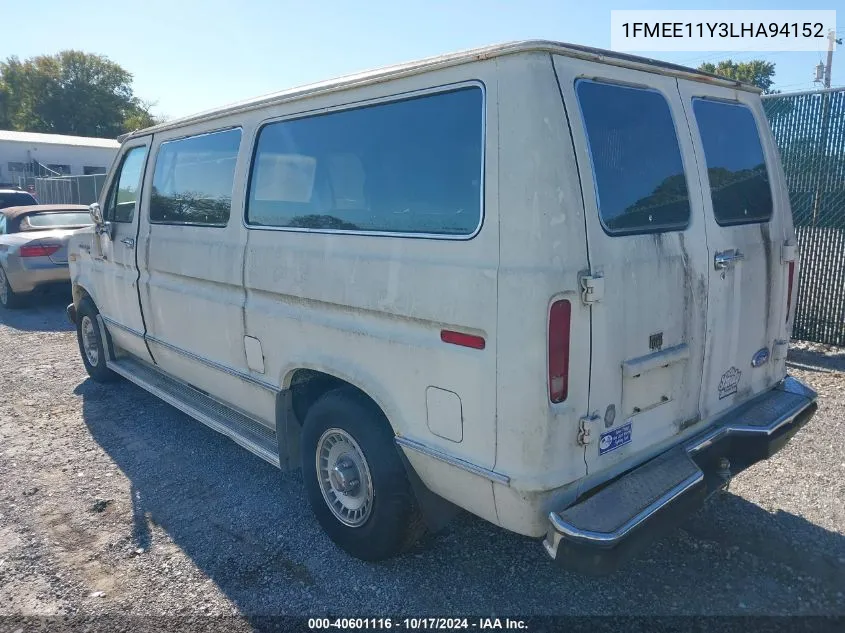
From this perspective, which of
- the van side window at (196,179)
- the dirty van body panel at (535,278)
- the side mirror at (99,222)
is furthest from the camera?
the side mirror at (99,222)

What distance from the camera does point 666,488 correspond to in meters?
2.59

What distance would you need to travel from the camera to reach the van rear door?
302 centimetres

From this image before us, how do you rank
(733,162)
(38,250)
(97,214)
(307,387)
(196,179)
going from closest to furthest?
1. (733,162)
2. (307,387)
3. (196,179)
4. (97,214)
5. (38,250)

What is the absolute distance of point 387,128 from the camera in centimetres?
291

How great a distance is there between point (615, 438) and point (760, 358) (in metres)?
1.33

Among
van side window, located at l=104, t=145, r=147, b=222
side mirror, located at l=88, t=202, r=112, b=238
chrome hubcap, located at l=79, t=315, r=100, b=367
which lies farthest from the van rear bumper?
chrome hubcap, located at l=79, t=315, r=100, b=367

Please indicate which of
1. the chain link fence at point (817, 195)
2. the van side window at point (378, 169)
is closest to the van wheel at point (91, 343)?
the van side window at point (378, 169)

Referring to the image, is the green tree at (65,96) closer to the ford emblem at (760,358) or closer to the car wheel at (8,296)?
the car wheel at (8,296)

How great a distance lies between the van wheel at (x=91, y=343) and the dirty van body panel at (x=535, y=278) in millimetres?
4886

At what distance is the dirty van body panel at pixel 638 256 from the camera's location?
8.06 ft

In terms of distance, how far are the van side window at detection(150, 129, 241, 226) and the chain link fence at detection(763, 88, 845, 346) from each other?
537 centimetres

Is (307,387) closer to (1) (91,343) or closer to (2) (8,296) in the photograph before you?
(1) (91,343)

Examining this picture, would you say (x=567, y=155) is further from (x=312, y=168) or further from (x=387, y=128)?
(x=312, y=168)

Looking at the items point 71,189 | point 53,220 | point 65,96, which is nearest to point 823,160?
point 53,220
